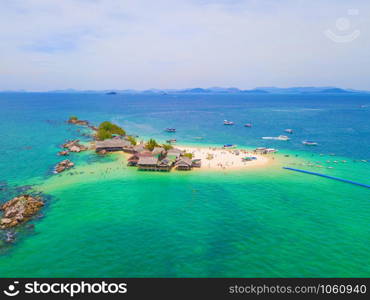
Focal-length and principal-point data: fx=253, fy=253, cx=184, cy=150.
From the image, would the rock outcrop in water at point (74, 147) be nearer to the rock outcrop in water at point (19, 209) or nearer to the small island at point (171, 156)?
the small island at point (171, 156)

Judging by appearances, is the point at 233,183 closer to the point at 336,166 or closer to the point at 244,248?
the point at 244,248

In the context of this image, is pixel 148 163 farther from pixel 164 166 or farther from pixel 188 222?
pixel 188 222

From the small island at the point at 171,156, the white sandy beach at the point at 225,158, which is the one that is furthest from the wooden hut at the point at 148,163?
the white sandy beach at the point at 225,158

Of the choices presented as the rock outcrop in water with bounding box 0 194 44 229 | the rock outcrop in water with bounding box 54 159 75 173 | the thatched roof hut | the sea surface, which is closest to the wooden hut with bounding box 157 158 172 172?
the sea surface

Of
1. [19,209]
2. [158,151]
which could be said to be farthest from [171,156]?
[19,209]

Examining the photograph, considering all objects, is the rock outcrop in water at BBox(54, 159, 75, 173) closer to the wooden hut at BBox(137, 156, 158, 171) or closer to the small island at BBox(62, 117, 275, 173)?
the small island at BBox(62, 117, 275, 173)

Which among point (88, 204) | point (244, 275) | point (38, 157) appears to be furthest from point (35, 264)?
point (38, 157)
